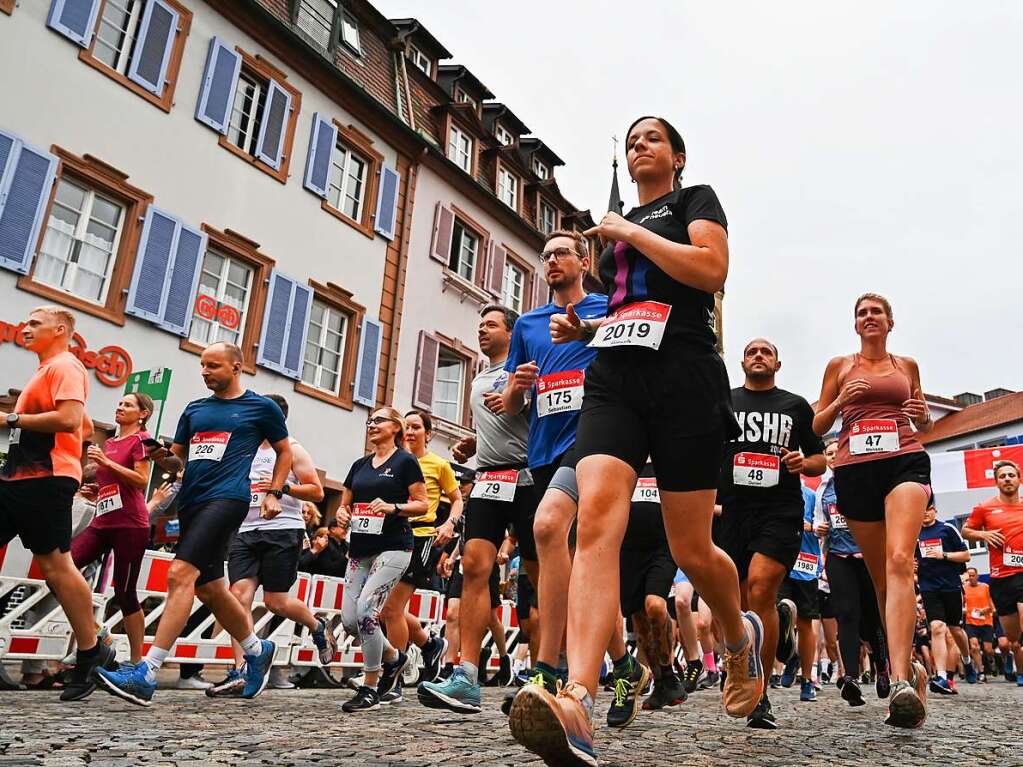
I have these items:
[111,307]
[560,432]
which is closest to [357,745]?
[560,432]

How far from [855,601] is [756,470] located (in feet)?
7.71

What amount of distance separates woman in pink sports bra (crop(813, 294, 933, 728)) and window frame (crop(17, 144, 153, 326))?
403 inches

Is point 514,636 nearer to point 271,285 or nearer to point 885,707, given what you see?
point 885,707

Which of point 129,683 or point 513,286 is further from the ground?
point 513,286

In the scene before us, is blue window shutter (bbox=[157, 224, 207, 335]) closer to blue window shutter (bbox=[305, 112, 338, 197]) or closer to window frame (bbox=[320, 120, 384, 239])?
blue window shutter (bbox=[305, 112, 338, 197])

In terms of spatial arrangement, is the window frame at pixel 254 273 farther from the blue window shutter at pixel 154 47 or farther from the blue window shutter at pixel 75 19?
the blue window shutter at pixel 75 19

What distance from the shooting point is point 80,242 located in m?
12.7

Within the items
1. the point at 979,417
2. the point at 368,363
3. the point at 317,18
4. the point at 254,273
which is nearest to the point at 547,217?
the point at 317,18

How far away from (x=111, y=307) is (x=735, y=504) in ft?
33.8

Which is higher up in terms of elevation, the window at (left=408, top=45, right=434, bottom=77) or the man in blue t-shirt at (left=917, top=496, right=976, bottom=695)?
the window at (left=408, top=45, right=434, bottom=77)

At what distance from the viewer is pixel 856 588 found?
7156 millimetres

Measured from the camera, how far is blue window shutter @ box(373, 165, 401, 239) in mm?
18266

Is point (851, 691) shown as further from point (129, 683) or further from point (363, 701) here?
point (129, 683)

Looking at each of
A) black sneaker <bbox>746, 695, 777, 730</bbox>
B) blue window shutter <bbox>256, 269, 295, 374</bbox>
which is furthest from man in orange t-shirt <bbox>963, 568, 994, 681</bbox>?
black sneaker <bbox>746, 695, 777, 730</bbox>
